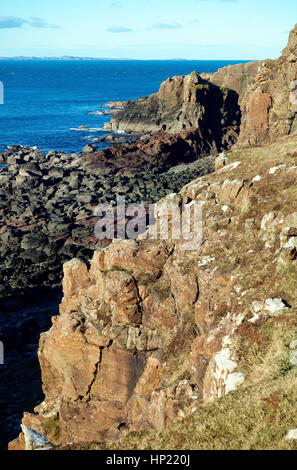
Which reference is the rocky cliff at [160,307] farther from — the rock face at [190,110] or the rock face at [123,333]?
the rock face at [190,110]

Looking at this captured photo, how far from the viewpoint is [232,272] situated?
19438mm

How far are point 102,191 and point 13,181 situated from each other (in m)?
15.6

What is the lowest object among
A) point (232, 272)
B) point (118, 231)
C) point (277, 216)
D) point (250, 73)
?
point (118, 231)

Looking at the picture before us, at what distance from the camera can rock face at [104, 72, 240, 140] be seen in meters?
104

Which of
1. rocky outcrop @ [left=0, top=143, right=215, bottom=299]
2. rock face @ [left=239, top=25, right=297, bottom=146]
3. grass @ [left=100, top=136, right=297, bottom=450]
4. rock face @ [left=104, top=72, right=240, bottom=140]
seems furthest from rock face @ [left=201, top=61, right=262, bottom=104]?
grass @ [left=100, top=136, right=297, bottom=450]

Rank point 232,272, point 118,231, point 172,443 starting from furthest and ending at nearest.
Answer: point 118,231
point 232,272
point 172,443

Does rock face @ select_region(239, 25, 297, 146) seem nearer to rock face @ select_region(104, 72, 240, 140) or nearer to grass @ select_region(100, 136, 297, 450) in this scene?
grass @ select_region(100, 136, 297, 450)

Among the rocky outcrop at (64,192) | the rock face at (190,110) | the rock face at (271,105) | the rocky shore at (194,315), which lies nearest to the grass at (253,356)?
the rocky shore at (194,315)

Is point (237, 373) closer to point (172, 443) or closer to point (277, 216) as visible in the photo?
point (172, 443)

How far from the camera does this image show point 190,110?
105 metres

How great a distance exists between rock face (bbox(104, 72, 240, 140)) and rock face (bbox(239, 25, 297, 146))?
65.9m

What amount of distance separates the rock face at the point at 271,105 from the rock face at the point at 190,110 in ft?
216

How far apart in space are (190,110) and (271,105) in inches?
2830
